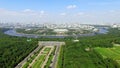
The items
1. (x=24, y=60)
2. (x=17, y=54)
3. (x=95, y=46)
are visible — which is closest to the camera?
(x=24, y=60)

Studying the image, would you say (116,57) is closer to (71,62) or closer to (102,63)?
(102,63)

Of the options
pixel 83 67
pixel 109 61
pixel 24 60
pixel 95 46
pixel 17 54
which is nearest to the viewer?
pixel 83 67

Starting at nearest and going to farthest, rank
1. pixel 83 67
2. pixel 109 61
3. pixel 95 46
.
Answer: pixel 83 67
pixel 109 61
pixel 95 46

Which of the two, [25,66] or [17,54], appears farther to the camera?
[17,54]

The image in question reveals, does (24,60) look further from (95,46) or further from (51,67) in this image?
(95,46)

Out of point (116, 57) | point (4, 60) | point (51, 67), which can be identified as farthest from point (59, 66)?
point (116, 57)

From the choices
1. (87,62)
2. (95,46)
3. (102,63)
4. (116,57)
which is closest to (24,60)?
(87,62)

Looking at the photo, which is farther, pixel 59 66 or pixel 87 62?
pixel 87 62

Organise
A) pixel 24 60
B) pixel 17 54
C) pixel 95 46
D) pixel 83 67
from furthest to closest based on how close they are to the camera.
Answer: pixel 95 46 → pixel 17 54 → pixel 24 60 → pixel 83 67
